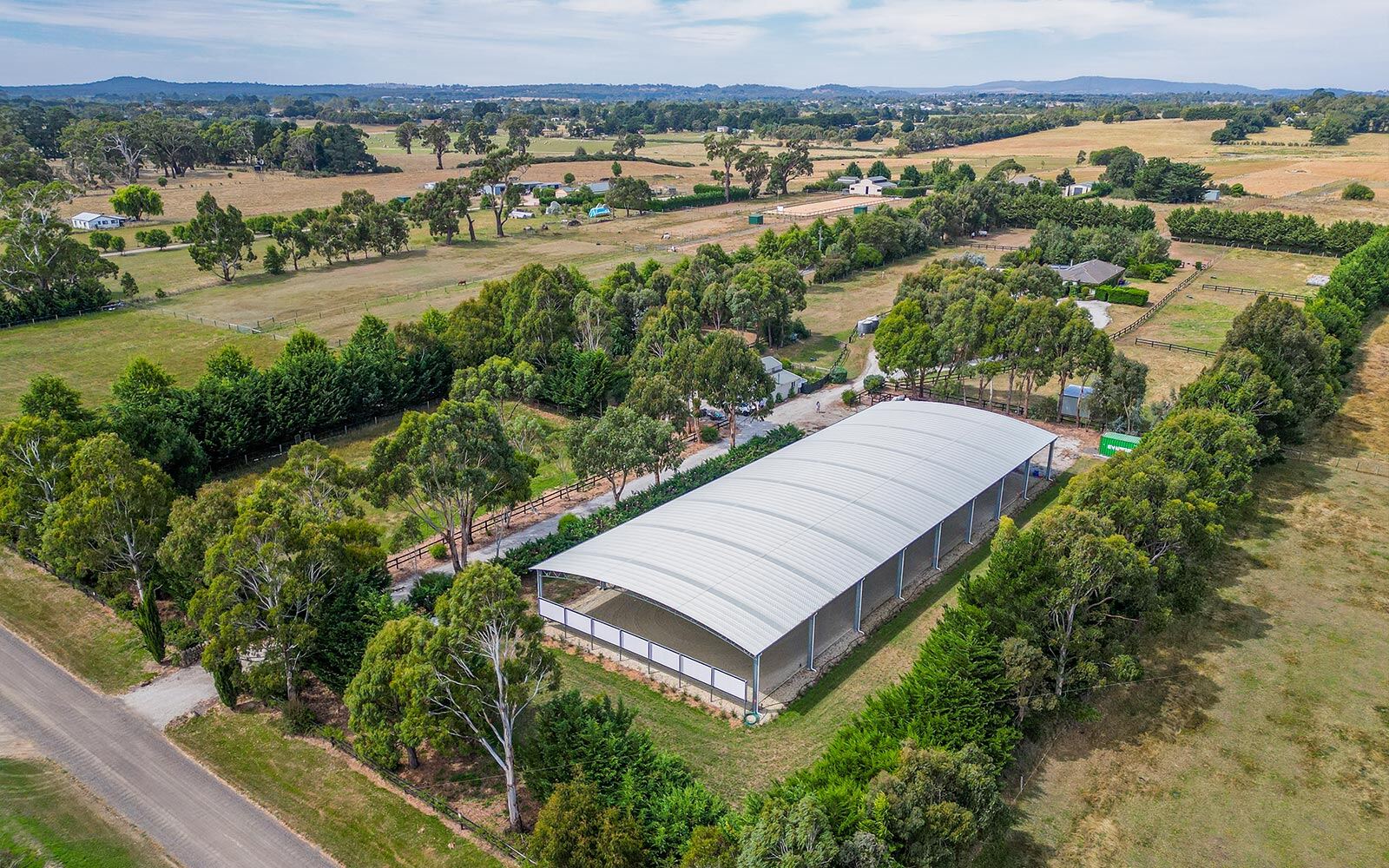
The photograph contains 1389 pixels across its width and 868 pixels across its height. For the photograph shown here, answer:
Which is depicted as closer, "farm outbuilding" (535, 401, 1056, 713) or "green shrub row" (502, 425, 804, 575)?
"farm outbuilding" (535, 401, 1056, 713)

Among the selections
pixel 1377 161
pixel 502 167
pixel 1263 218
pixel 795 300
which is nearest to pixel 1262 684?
pixel 795 300

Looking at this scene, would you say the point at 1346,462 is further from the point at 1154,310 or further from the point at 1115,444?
the point at 1154,310

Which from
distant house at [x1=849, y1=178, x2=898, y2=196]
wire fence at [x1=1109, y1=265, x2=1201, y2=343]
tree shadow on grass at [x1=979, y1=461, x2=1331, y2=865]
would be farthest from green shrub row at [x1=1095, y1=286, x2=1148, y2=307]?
distant house at [x1=849, y1=178, x2=898, y2=196]

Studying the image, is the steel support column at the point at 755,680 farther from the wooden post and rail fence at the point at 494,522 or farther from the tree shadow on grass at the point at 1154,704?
the wooden post and rail fence at the point at 494,522

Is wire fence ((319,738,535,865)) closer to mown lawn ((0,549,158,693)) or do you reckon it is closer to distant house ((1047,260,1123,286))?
mown lawn ((0,549,158,693))

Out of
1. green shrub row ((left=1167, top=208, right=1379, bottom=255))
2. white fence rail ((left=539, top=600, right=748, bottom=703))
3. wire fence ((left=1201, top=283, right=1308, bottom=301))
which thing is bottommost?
white fence rail ((left=539, top=600, right=748, bottom=703))
